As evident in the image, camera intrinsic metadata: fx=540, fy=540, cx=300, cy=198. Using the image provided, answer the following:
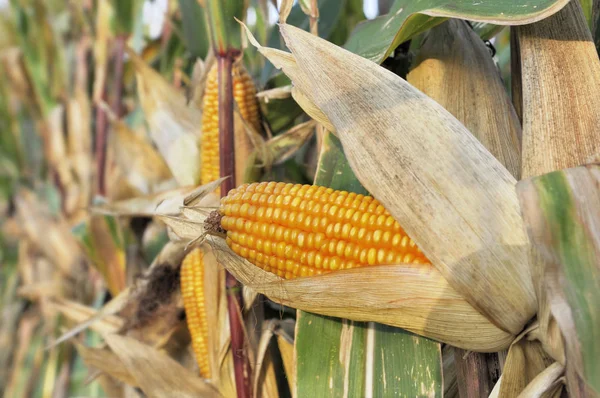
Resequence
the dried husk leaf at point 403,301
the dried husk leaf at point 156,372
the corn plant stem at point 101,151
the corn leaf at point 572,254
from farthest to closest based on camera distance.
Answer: the corn plant stem at point 101,151
the dried husk leaf at point 156,372
the dried husk leaf at point 403,301
the corn leaf at point 572,254

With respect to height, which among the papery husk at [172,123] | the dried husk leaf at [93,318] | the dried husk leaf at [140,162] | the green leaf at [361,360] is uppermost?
the papery husk at [172,123]

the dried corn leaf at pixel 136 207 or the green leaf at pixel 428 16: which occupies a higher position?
the green leaf at pixel 428 16

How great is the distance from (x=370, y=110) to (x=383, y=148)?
7cm

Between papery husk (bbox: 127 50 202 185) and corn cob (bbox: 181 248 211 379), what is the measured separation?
27cm

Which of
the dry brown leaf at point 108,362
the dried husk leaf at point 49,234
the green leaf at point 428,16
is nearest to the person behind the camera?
the green leaf at point 428,16

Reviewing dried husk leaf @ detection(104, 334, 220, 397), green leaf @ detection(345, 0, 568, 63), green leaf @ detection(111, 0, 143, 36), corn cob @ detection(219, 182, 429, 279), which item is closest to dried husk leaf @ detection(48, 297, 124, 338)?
dried husk leaf @ detection(104, 334, 220, 397)

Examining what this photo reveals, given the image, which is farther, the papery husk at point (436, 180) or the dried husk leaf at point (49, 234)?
the dried husk leaf at point (49, 234)

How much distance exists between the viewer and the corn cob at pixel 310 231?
2.55 feet

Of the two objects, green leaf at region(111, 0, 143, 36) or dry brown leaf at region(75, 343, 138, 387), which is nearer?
dry brown leaf at region(75, 343, 138, 387)

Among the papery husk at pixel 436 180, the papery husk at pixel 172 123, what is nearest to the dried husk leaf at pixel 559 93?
the papery husk at pixel 436 180

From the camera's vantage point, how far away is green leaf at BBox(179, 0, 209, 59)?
1.60 meters

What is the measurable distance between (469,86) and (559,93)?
187mm

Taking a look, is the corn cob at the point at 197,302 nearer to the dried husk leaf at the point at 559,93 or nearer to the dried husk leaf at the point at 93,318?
the dried husk leaf at the point at 93,318

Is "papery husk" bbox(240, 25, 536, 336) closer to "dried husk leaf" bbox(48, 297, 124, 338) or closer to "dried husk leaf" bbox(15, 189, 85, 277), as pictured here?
"dried husk leaf" bbox(48, 297, 124, 338)
